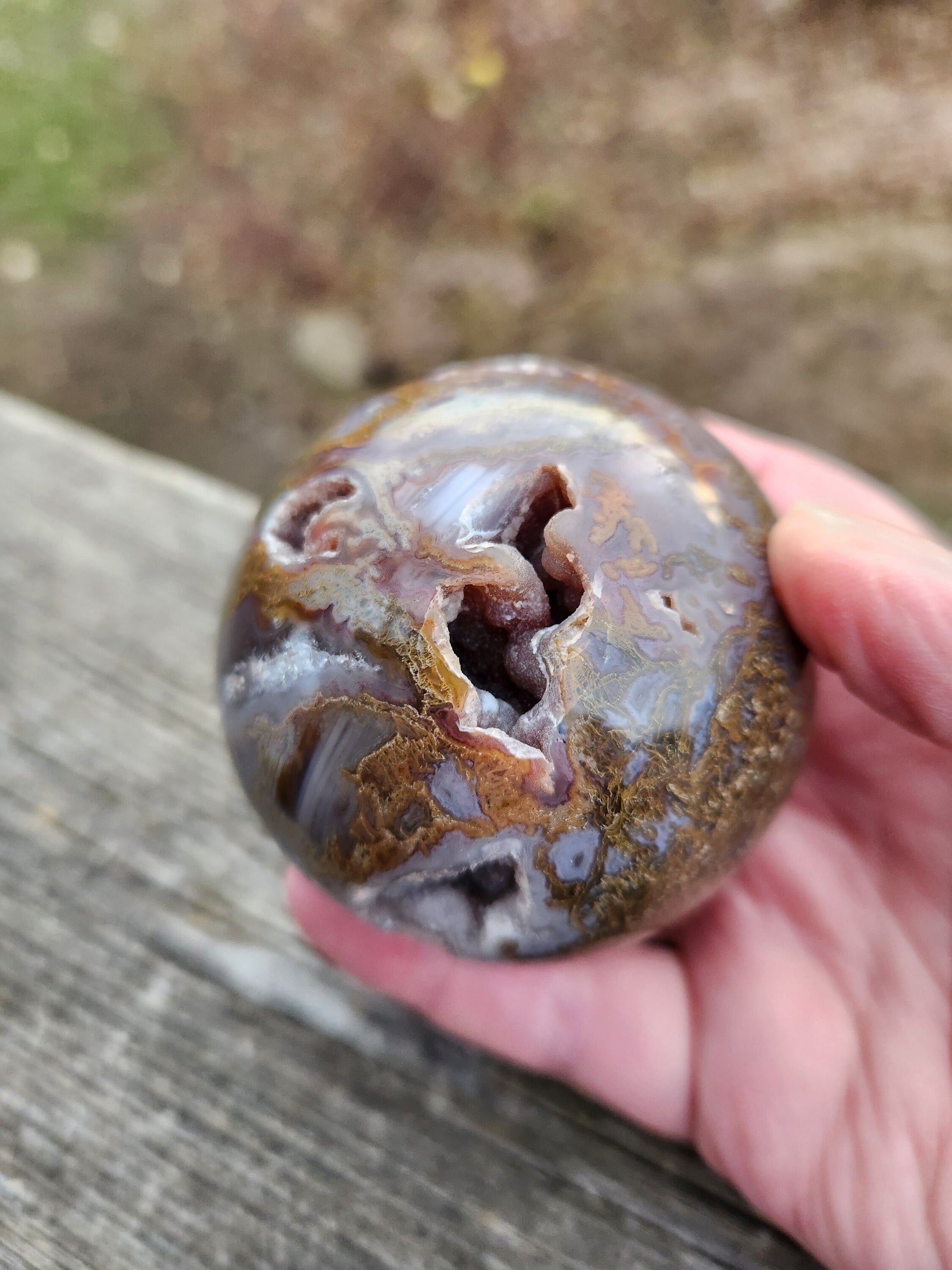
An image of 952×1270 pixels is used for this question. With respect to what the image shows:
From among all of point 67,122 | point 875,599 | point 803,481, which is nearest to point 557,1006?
point 875,599

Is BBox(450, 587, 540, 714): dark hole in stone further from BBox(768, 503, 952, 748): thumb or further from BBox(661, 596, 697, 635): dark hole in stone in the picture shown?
BBox(768, 503, 952, 748): thumb

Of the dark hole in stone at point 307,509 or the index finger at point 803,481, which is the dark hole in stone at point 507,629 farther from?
the index finger at point 803,481

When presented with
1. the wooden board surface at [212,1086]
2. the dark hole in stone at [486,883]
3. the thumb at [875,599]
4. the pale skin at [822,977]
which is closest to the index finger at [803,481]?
the pale skin at [822,977]

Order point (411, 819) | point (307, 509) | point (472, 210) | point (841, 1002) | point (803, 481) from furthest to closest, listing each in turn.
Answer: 1. point (472, 210)
2. point (803, 481)
3. point (841, 1002)
4. point (307, 509)
5. point (411, 819)

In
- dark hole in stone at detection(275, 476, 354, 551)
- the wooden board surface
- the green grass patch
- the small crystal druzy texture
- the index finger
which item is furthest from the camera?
the green grass patch

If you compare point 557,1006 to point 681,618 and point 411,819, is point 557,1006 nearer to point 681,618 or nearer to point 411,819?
point 411,819

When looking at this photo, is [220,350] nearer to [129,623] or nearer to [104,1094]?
[129,623]

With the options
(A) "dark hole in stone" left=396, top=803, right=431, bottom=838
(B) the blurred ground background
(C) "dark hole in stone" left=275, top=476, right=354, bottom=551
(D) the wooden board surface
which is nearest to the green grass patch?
(B) the blurred ground background
